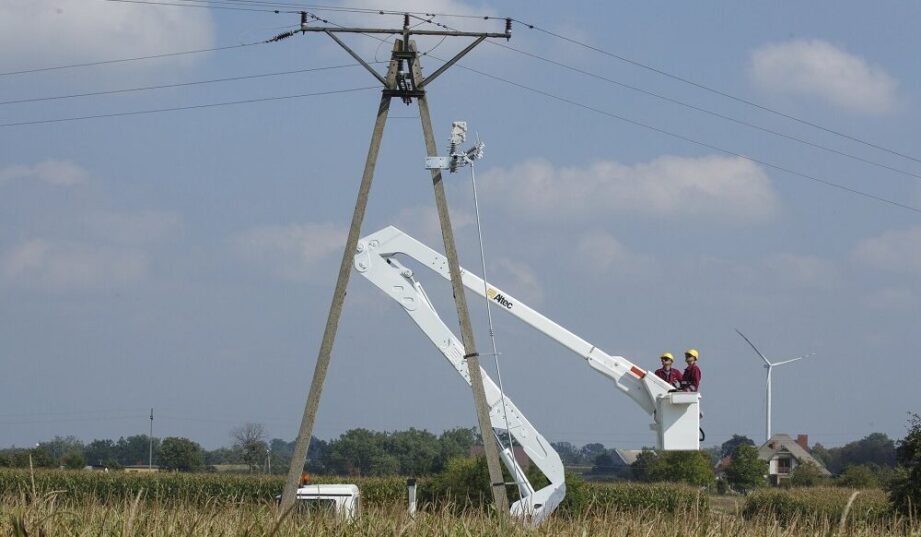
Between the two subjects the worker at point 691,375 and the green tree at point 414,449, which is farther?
the green tree at point 414,449

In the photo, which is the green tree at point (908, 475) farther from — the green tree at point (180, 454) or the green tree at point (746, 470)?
the green tree at point (180, 454)

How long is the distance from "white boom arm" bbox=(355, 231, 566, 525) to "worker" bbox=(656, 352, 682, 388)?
3345 mm

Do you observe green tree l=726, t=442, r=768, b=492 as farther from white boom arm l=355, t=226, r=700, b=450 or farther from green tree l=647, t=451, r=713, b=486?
white boom arm l=355, t=226, r=700, b=450

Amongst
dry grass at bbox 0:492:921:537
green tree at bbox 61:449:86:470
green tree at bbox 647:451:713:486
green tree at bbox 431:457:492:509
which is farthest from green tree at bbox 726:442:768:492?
dry grass at bbox 0:492:921:537

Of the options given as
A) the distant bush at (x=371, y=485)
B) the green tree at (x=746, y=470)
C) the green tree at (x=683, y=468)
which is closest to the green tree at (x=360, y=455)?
the distant bush at (x=371, y=485)

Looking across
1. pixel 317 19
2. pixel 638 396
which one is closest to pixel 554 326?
pixel 638 396

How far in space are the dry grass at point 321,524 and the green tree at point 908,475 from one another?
1183 centimetres

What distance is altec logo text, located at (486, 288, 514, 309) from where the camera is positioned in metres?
25.8

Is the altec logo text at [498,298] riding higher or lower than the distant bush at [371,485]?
higher

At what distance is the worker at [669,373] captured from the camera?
2344 cm

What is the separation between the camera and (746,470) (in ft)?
233

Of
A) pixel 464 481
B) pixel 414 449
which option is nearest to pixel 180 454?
pixel 414 449

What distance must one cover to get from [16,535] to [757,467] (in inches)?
2576

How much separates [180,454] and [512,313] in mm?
62680
